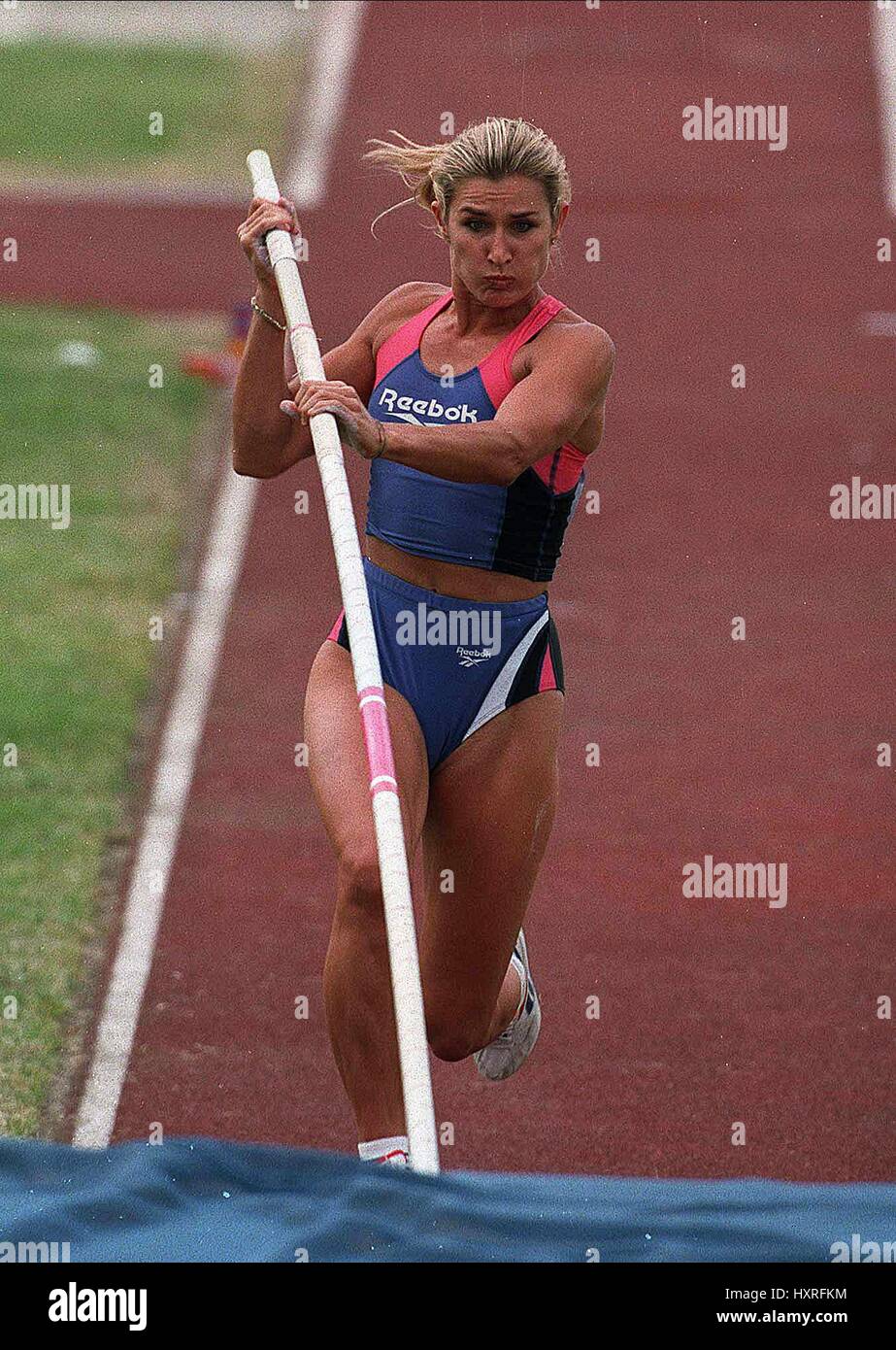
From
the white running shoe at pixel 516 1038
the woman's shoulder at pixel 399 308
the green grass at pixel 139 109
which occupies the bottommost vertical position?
the white running shoe at pixel 516 1038

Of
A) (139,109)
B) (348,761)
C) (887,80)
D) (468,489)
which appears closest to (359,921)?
(348,761)

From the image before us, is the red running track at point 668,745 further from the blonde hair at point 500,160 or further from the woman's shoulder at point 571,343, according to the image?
the blonde hair at point 500,160

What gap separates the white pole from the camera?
171 inches

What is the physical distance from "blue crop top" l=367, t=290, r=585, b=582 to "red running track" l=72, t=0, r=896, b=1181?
5.86 feet

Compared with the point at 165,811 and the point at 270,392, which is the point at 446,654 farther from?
the point at 165,811

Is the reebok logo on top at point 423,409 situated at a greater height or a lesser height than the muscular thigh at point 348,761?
greater

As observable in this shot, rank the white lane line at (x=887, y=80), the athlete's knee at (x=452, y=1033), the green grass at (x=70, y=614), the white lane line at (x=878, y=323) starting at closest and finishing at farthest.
A: 1. the athlete's knee at (x=452, y=1033)
2. the green grass at (x=70, y=614)
3. the white lane line at (x=878, y=323)
4. the white lane line at (x=887, y=80)

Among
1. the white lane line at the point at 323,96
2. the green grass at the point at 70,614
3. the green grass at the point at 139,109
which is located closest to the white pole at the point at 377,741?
the green grass at the point at 70,614

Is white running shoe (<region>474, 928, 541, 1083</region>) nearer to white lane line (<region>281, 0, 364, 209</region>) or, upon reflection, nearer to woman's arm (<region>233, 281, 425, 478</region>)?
woman's arm (<region>233, 281, 425, 478</region>)

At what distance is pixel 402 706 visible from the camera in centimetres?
510

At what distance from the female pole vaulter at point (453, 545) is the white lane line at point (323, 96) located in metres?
12.2

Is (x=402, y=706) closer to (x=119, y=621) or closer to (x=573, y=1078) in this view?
(x=573, y=1078)

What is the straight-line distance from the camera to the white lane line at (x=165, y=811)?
6.29 m

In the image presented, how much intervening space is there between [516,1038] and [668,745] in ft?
10.7
